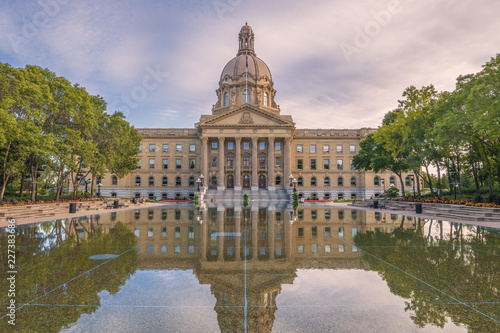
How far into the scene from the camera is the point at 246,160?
67.8 m

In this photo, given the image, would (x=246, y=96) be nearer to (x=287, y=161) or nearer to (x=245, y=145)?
(x=245, y=145)

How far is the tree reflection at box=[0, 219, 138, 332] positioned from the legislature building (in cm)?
5595

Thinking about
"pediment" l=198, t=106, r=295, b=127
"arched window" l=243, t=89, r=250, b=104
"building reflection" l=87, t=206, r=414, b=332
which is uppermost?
"arched window" l=243, t=89, r=250, b=104

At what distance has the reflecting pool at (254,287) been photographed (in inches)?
170

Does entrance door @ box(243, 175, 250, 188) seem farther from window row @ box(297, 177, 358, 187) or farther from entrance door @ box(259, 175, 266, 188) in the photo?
window row @ box(297, 177, 358, 187)

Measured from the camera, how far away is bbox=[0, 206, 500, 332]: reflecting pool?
4312 mm

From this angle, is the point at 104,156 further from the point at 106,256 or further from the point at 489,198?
the point at 489,198

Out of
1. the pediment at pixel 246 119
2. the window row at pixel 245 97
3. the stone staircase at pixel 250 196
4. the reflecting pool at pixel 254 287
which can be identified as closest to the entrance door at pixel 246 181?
the stone staircase at pixel 250 196

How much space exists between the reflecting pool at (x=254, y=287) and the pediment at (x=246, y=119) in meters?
53.2

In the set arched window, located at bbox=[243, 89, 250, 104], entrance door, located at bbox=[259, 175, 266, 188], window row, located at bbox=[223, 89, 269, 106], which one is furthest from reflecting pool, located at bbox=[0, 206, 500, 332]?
window row, located at bbox=[223, 89, 269, 106]

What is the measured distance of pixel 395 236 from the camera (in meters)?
12.4

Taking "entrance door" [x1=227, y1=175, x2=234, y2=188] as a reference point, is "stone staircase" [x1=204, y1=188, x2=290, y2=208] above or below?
below

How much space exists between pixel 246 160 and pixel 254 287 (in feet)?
204

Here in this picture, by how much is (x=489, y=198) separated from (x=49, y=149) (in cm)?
3751
